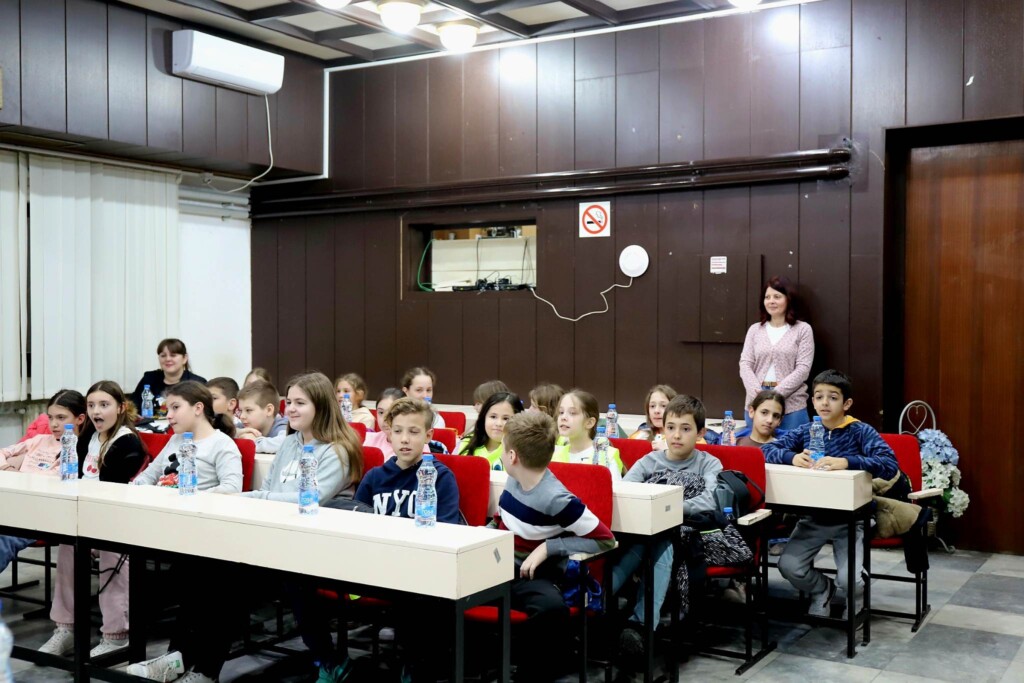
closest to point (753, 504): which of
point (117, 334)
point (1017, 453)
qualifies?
point (1017, 453)

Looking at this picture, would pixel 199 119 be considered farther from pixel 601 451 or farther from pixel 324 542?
pixel 324 542

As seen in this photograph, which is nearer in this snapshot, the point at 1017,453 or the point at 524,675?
the point at 524,675

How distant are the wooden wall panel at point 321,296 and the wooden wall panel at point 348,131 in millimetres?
407

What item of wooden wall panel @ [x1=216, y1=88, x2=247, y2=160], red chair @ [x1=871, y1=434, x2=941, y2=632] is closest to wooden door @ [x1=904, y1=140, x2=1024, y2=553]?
red chair @ [x1=871, y1=434, x2=941, y2=632]

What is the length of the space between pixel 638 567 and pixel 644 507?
0.30 m

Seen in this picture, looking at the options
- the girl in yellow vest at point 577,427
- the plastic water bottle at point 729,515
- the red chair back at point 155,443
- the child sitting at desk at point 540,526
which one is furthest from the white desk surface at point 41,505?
the plastic water bottle at point 729,515

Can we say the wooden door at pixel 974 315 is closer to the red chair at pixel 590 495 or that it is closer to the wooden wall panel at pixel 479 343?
the wooden wall panel at pixel 479 343

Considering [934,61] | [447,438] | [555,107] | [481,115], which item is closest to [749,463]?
[447,438]

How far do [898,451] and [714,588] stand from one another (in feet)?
3.79

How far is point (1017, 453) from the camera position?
20.7 feet

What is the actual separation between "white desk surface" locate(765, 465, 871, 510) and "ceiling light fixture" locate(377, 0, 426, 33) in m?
3.97

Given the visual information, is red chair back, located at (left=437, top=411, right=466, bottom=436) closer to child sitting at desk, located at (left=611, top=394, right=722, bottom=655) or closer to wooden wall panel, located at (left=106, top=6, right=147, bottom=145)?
child sitting at desk, located at (left=611, top=394, right=722, bottom=655)

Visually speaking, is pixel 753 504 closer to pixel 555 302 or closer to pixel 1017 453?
pixel 1017 453

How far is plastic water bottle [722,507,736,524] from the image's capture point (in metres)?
4.17
